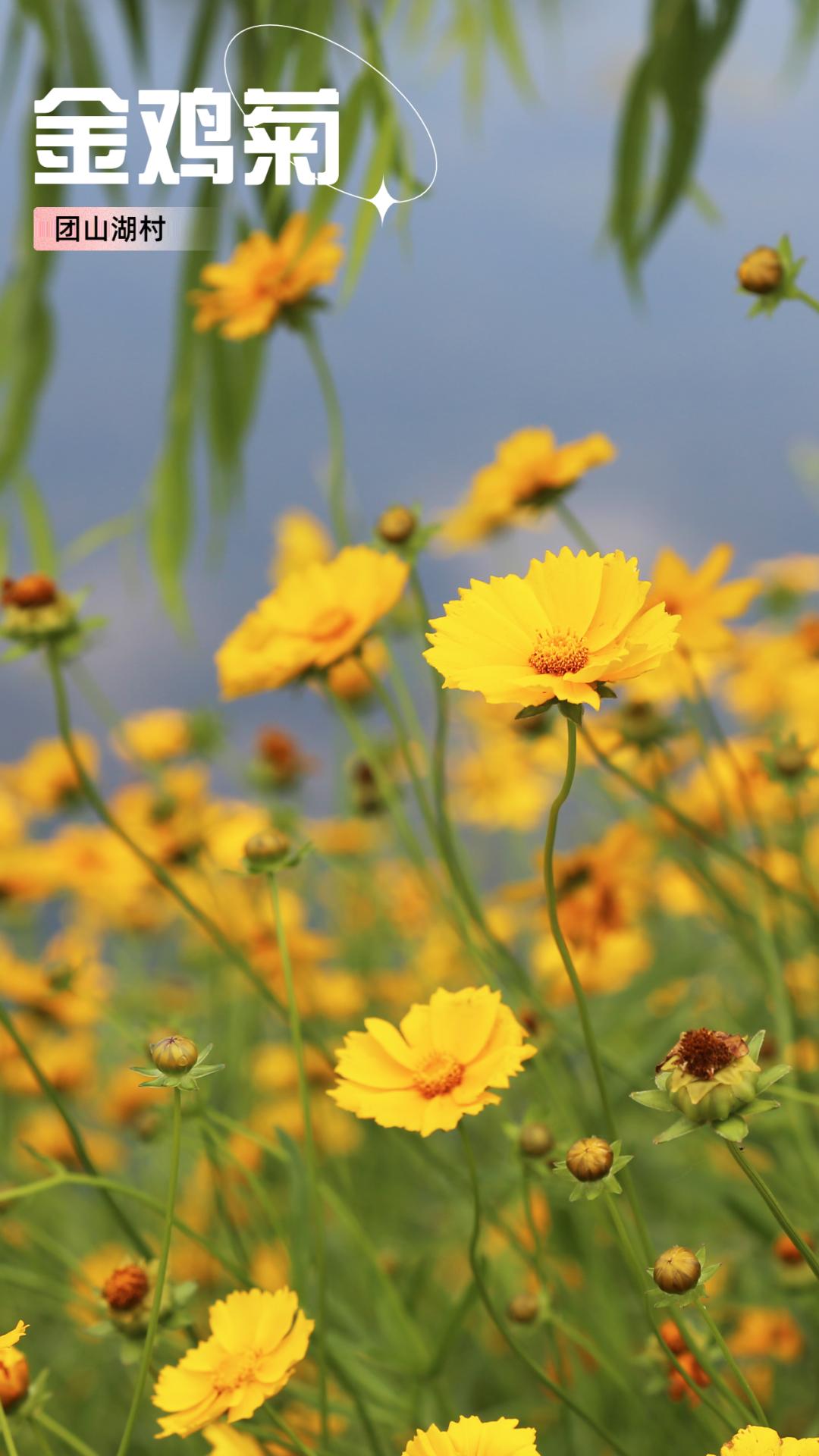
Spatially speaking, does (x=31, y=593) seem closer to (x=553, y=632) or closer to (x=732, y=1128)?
(x=553, y=632)

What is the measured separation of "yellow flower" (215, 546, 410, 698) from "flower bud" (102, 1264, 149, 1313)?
0.95 feet

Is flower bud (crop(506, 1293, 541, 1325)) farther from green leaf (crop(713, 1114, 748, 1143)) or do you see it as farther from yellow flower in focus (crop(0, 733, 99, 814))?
yellow flower in focus (crop(0, 733, 99, 814))

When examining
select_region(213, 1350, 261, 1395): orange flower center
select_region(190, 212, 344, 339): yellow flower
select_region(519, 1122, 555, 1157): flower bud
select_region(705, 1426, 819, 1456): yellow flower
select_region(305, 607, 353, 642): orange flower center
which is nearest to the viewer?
select_region(705, 1426, 819, 1456): yellow flower

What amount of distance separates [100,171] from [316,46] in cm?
26

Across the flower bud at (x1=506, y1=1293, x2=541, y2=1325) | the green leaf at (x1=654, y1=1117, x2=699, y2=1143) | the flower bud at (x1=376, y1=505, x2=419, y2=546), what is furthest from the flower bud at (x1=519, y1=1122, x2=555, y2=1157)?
the flower bud at (x1=376, y1=505, x2=419, y2=546)

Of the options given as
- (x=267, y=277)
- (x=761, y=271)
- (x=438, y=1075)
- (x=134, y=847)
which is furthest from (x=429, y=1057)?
(x=267, y=277)

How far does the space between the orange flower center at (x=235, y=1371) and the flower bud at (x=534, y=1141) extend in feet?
0.48

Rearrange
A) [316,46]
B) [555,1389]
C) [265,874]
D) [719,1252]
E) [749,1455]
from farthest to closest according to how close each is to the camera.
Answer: [316,46] < [719,1252] < [265,874] < [555,1389] < [749,1455]

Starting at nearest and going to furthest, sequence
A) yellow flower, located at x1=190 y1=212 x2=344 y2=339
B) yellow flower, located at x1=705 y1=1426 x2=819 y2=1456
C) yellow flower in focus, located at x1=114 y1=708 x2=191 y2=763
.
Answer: yellow flower, located at x1=705 y1=1426 x2=819 y2=1456
yellow flower, located at x1=190 y1=212 x2=344 y2=339
yellow flower in focus, located at x1=114 y1=708 x2=191 y2=763

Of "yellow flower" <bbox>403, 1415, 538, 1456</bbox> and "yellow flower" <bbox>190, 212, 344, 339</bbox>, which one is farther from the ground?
"yellow flower" <bbox>190, 212, 344, 339</bbox>

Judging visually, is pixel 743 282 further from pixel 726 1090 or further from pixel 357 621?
pixel 726 1090

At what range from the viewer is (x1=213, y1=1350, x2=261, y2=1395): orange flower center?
462 mm

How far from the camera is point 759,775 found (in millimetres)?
959

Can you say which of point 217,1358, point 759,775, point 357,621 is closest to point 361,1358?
point 217,1358
